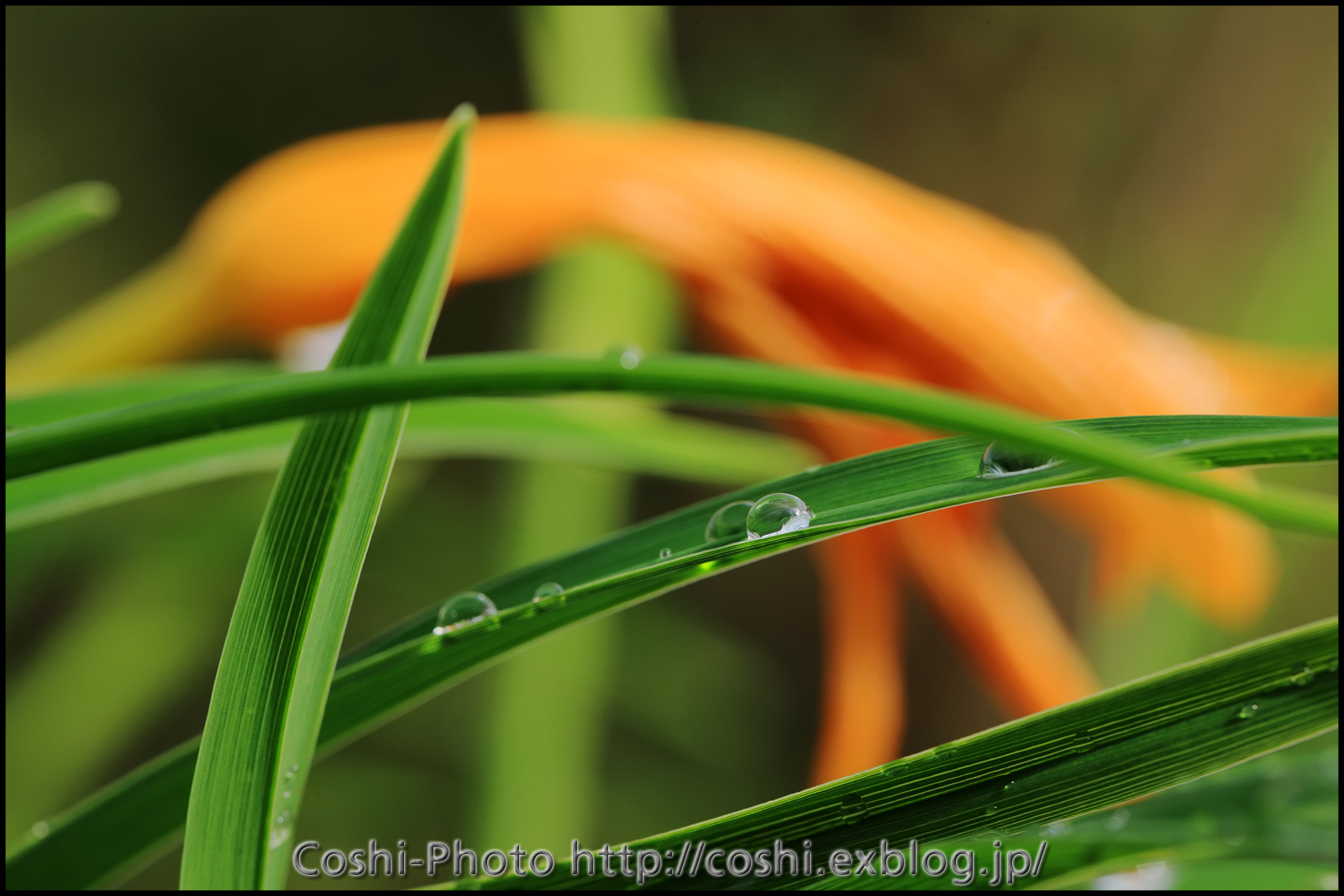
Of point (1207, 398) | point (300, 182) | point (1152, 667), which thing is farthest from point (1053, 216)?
point (300, 182)

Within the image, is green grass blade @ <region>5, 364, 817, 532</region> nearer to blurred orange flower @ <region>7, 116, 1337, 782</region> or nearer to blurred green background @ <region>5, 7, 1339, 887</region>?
blurred orange flower @ <region>7, 116, 1337, 782</region>

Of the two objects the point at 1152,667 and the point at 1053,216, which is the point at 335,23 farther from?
the point at 1152,667

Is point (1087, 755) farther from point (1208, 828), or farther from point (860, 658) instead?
point (860, 658)

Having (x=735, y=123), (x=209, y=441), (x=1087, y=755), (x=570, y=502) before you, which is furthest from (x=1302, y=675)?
(x=735, y=123)

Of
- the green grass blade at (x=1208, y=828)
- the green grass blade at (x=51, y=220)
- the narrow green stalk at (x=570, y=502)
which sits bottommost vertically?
the green grass blade at (x=1208, y=828)

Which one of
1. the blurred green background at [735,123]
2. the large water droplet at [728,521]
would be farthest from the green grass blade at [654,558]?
the blurred green background at [735,123]

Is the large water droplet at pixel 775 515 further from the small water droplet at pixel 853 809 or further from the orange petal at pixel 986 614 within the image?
the orange petal at pixel 986 614

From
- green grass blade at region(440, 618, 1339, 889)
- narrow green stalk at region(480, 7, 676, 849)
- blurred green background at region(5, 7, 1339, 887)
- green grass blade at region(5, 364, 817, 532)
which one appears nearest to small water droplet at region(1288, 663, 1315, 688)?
green grass blade at region(440, 618, 1339, 889)

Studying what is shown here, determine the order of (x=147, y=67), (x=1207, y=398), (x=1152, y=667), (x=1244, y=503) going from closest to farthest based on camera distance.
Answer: (x=1244, y=503) → (x=1207, y=398) → (x=1152, y=667) → (x=147, y=67)
